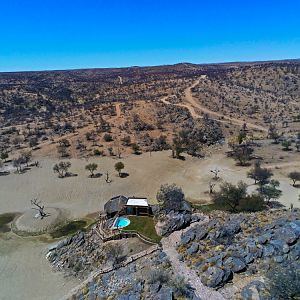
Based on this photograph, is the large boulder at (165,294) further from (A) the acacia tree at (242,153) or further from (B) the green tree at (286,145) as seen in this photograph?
(B) the green tree at (286,145)

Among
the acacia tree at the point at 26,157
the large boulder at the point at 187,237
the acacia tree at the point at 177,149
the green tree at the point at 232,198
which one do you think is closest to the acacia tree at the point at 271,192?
the green tree at the point at 232,198

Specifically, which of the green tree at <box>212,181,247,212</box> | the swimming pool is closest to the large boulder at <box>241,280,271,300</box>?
the swimming pool

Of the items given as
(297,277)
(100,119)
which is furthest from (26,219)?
(100,119)

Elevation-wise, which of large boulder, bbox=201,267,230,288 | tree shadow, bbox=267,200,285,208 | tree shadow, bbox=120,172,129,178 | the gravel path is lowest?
tree shadow, bbox=267,200,285,208

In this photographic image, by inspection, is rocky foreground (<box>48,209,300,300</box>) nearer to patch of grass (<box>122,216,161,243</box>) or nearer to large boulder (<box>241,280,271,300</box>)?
large boulder (<box>241,280,271,300</box>)

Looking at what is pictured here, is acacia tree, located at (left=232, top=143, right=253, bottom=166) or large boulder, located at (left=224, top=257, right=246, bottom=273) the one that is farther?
acacia tree, located at (left=232, top=143, right=253, bottom=166)

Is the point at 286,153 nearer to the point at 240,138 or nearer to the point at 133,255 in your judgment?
the point at 240,138
